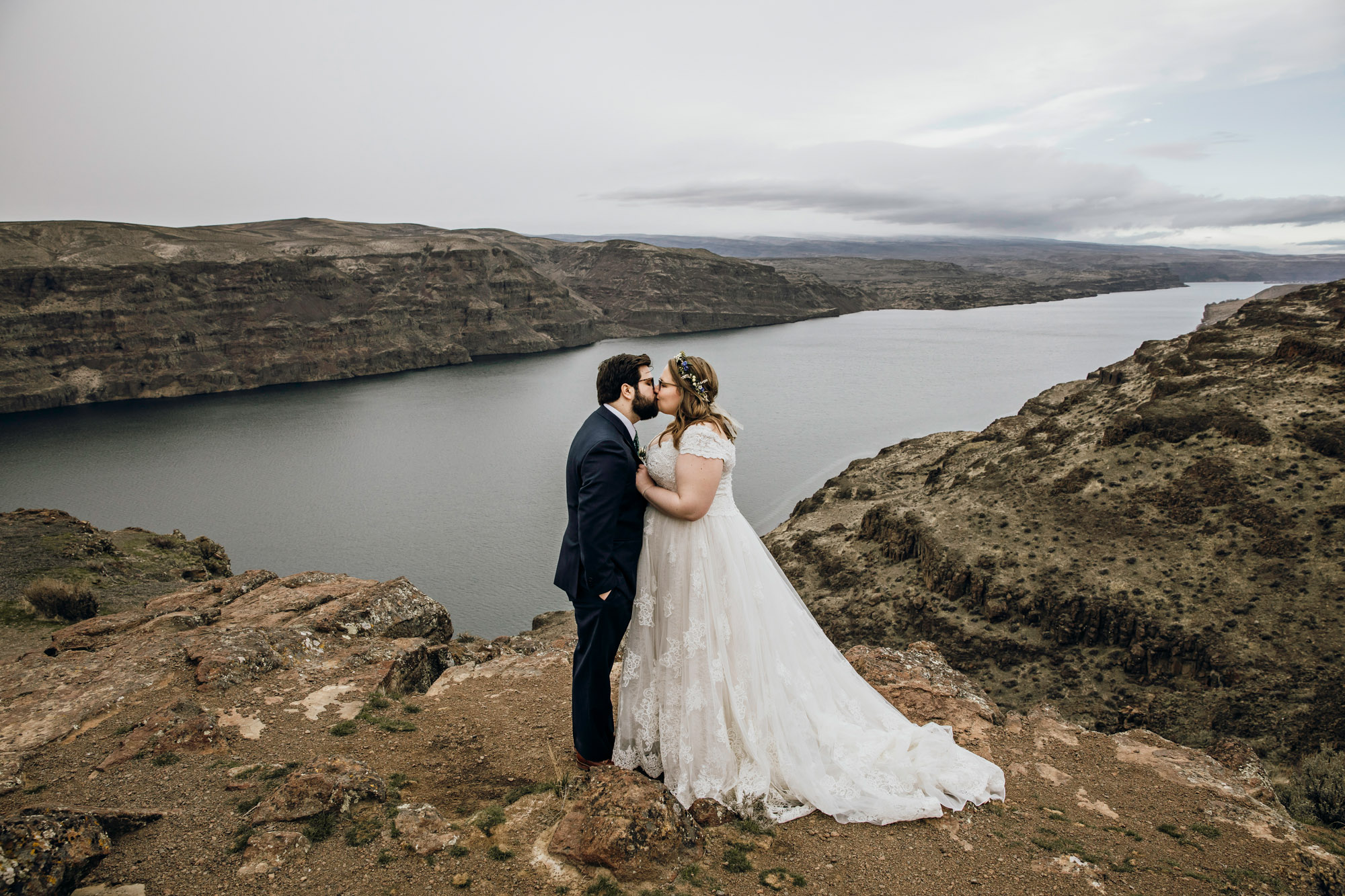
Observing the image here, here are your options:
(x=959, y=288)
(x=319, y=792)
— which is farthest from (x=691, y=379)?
(x=959, y=288)

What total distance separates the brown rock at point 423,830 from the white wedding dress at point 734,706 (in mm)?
1183

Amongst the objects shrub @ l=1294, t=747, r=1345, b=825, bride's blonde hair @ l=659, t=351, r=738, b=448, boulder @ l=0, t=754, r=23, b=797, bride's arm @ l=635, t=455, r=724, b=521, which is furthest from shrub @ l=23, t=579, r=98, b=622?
shrub @ l=1294, t=747, r=1345, b=825

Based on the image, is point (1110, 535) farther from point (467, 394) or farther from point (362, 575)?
point (467, 394)

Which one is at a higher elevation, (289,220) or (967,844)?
(289,220)

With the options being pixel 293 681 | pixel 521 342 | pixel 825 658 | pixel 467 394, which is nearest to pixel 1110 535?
pixel 825 658

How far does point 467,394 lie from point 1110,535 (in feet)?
173

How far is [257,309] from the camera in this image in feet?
237

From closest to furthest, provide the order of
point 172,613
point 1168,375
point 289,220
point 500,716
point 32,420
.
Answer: point 500,716
point 172,613
point 1168,375
point 32,420
point 289,220

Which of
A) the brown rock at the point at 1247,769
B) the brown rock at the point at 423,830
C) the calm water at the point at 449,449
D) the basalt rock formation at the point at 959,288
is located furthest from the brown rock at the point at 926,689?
the basalt rock formation at the point at 959,288

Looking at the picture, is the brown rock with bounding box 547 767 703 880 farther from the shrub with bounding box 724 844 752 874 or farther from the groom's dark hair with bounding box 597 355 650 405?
the groom's dark hair with bounding box 597 355 650 405

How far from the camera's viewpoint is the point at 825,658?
499 centimetres

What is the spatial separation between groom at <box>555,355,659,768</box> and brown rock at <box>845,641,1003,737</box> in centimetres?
303

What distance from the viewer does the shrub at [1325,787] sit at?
6684mm

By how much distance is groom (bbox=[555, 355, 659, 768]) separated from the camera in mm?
4090
